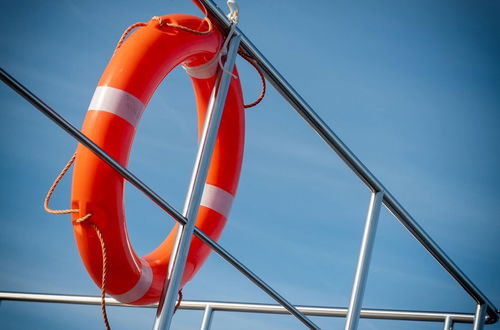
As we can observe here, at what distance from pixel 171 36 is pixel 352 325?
950 mm

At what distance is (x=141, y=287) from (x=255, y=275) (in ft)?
1.28

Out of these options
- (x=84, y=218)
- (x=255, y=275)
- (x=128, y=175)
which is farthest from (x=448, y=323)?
(x=128, y=175)

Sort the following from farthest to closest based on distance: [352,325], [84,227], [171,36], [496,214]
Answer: [496,214] < [171,36] < [352,325] < [84,227]

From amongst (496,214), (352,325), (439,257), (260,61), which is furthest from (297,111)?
(496,214)

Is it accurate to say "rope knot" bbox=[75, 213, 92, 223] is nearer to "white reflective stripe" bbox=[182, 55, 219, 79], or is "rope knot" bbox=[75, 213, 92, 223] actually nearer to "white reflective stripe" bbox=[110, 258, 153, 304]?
"white reflective stripe" bbox=[110, 258, 153, 304]

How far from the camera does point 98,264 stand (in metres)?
1.77

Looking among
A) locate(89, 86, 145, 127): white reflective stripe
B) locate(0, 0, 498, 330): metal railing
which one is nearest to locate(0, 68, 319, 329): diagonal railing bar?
locate(0, 0, 498, 330): metal railing

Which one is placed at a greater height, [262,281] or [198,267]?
[198,267]

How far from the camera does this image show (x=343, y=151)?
1895 mm

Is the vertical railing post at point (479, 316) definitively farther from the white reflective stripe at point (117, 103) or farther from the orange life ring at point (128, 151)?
the white reflective stripe at point (117, 103)

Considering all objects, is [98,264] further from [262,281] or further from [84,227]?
[262,281]

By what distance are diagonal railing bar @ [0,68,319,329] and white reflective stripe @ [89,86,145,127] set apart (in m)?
0.47

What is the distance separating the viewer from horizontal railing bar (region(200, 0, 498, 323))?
1.70 m

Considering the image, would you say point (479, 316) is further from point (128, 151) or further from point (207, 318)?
point (128, 151)
